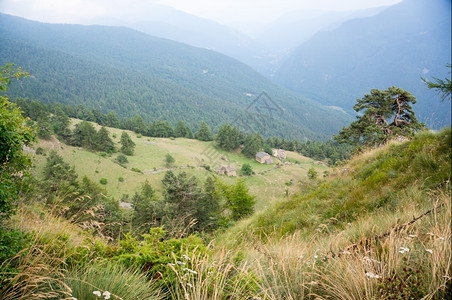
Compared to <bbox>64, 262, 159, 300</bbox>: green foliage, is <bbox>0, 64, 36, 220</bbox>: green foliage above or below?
above

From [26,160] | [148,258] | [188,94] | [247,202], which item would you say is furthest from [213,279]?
[188,94]

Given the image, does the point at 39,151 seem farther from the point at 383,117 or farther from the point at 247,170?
the point at 383,117

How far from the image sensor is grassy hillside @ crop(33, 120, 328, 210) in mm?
35281

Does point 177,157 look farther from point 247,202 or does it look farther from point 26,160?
point 26,160

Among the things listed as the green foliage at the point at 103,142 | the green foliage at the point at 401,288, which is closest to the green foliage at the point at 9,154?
the green foliage at the point at 401,288

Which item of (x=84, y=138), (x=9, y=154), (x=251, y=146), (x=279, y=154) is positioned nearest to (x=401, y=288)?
(x=9, y=154)

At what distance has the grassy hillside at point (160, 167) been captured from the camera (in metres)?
35.3

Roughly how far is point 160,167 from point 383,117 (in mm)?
39770

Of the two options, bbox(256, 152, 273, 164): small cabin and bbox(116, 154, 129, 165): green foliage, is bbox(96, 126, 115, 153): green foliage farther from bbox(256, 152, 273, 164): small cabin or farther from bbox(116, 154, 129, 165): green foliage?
bbox(256, 152, 273, 164): small cabin

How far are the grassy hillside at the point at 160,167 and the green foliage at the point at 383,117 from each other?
13390mm

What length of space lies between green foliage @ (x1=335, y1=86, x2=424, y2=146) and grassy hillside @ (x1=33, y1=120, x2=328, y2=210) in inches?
527

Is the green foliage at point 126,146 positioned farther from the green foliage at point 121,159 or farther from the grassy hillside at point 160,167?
the green foliage at point 121,159

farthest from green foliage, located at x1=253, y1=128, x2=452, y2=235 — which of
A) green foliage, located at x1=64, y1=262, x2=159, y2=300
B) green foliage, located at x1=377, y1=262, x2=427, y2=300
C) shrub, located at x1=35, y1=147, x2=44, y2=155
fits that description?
shrub, located at x1=35, y1=147, x2=44, y2=155

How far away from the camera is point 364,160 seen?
25.7 feet
